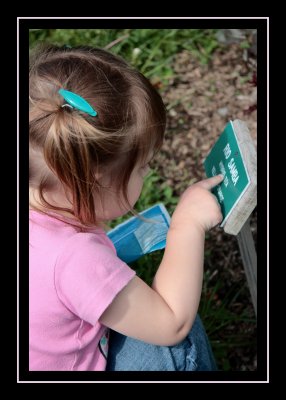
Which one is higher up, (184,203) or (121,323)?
(184,203)

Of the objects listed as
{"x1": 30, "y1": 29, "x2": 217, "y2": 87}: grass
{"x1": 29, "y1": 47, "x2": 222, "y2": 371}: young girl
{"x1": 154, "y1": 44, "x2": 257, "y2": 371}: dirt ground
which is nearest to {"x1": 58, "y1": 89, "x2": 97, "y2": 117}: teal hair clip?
{"x1": 29, "y1": 47, "x2": 222, "y2": 371}: young girl

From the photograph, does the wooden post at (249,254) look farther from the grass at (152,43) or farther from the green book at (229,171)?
the grass at (152,43)

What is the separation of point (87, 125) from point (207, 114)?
1.47m

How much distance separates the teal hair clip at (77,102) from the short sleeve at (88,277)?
0.29 m

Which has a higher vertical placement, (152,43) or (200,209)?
(152,43)

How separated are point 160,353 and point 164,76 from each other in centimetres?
160

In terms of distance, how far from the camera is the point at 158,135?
137 cm

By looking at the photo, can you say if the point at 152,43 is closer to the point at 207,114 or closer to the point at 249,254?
the point at 207,114

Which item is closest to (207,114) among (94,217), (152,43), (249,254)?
(152,43)

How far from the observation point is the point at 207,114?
2.60 metres

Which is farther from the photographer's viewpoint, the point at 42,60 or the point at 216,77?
the point at 216,77

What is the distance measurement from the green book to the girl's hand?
0.02 m
